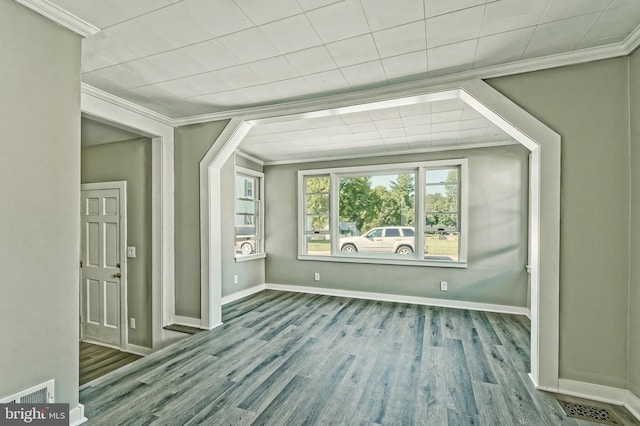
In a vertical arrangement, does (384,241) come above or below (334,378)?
above

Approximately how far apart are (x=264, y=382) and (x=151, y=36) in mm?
2731

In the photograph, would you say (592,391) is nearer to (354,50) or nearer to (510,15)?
(510,15)

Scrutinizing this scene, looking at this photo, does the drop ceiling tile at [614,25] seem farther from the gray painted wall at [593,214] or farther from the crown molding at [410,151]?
the crown molding at [410,151]

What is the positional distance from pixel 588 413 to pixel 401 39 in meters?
2.90

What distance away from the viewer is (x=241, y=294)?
5074 millimetres

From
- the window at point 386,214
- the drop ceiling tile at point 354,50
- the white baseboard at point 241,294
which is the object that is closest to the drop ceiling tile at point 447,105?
the drop ceiling tile at point 354,50

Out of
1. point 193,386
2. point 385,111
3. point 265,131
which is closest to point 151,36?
point 265,131

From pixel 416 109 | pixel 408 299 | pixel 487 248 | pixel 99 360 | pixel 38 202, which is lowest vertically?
pixel 99 360

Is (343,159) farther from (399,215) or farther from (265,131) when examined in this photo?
(265,131)

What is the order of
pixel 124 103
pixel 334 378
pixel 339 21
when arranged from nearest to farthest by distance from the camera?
pixel 339 21 < pixel 334 378 < pixel 124 103

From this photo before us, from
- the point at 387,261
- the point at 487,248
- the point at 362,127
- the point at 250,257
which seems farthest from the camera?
the point at 250,257

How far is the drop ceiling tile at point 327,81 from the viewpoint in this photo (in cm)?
253

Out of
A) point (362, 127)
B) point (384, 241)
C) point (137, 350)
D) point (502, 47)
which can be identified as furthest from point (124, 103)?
point (384, 241)

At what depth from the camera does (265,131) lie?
3979mm
